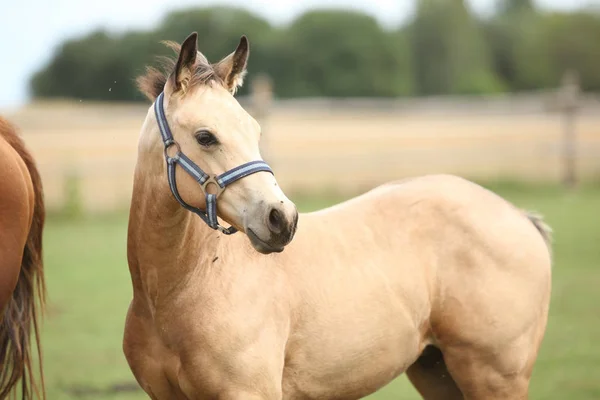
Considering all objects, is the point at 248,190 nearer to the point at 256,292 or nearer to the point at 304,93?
the point at 256,292

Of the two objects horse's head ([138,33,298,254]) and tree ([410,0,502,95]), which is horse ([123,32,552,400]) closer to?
horse's head ([138,33,298,254])

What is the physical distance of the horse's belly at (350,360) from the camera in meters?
3.19

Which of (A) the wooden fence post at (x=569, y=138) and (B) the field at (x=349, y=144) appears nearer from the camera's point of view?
(B) the field at (x=349, y=144)

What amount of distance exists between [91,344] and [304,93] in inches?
1187

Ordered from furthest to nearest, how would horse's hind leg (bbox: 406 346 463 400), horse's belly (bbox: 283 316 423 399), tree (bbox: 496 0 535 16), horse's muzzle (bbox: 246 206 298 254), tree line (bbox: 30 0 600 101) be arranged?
1. tree (bbox: 496 0 535 16)
2. tree line (bbox: 30 0 600 101)
3. horse's hind leg (bbox: 406 346 463 400)
4. horse's belly (bbox: 283 316 423 399)
5. horse's muzzle (bbox: 246 206 298 254)

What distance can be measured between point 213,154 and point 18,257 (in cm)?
114

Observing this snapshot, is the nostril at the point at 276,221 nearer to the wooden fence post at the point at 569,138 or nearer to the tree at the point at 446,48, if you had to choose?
the wooden fence post at the point at 569,138

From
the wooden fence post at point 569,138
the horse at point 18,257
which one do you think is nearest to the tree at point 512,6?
the wooden fence post at point 569,138

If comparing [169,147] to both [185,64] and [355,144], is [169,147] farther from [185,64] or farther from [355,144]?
[355,144]

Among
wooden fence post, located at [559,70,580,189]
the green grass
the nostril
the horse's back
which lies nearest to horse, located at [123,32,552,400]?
the nostril

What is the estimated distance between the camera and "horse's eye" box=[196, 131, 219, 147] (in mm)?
2873

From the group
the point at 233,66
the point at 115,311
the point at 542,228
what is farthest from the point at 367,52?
the point at 233,66

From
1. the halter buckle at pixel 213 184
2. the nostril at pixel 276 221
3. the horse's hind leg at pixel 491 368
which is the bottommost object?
the horse's hind leg at pixel 491 368

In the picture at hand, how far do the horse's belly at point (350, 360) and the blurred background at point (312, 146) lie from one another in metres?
1.44
